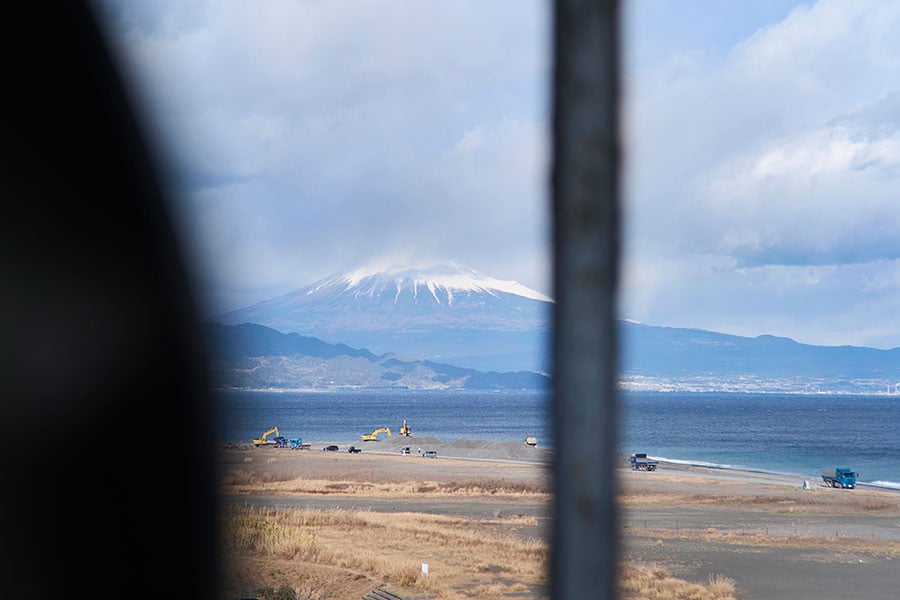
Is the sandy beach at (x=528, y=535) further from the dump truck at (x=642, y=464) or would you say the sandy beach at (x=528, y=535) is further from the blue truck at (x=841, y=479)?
the dump truck at (x=642, y=464)

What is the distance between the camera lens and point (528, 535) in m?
20.8

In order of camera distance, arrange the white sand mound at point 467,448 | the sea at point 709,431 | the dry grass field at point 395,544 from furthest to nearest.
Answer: the sea at point 709,431
the white sand mound at point 467,448
the dry grass field at point 395,544

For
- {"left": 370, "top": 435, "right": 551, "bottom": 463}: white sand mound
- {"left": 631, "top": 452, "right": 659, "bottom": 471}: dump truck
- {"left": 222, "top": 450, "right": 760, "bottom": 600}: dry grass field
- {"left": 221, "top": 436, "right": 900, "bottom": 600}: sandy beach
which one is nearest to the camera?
{"left": 222, "top": 450, "right": 760, "bottom": 600}: dry grass field

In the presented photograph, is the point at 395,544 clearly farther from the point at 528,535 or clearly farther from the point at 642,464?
the point at 642,464

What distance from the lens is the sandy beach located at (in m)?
14.2

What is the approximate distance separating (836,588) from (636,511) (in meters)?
11.8

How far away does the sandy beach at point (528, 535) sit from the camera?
46.5ft

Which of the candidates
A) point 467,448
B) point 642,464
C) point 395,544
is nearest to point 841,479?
point 642,464

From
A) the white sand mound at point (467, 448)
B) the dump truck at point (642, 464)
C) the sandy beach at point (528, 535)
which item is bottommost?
the white sand mound at point (467, 448)

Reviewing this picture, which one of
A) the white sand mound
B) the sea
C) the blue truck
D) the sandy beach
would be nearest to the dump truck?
the sea

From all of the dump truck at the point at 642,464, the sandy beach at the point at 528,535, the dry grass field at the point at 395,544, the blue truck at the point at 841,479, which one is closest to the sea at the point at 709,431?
the dump truck at the point at 642,464

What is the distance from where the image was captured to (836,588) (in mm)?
15906

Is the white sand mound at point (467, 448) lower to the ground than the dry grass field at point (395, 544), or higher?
lower

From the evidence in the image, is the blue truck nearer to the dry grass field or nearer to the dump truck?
the dump truck
